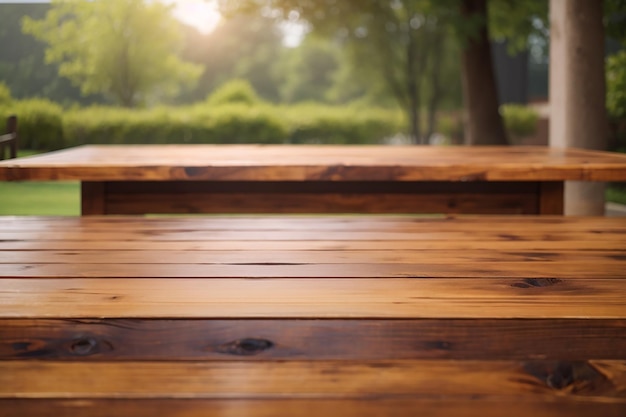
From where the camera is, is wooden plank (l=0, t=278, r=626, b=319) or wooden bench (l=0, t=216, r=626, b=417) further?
wooden plank (l=0, t=278, r=626, b=319)

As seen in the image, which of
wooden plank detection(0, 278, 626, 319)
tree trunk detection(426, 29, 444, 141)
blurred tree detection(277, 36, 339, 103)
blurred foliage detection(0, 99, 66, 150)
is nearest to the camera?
wooden plank detection(0, 278, 626, 319)

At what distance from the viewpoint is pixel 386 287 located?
139 cm

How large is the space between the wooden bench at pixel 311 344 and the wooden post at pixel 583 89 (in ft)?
12.5

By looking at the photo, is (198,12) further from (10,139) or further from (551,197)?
(551,197)

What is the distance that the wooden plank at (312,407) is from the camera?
1.08 metres

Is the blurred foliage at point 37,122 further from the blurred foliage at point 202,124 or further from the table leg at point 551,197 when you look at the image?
the table leg at point 551,197

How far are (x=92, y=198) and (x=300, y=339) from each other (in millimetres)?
2302

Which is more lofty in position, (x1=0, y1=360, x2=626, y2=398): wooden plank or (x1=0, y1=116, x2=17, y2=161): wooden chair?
(x1=0, y1=116, x2=17, y2=161): wooden chair

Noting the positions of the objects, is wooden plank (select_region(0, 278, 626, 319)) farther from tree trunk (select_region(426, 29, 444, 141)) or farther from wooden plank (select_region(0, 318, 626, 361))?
tree trunk (select_region(426, 29, 444, 141))

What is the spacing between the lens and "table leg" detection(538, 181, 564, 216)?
123 inches

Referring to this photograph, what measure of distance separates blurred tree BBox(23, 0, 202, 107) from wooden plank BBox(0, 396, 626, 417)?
5.01 metres

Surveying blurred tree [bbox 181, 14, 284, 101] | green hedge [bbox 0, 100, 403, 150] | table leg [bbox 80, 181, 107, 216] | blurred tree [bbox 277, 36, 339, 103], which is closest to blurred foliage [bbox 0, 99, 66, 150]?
green hedge [bbox 0, 100, 403, 150]

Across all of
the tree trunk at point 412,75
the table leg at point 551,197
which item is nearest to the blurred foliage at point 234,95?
the tree trunk at point 412,75

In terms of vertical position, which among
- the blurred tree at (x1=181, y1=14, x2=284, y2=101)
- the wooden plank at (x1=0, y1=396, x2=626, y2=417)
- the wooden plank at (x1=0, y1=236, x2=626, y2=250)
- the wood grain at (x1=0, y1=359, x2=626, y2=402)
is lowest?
the wooden plank at (x1=0, y1=396, x2=626, y2=417)
